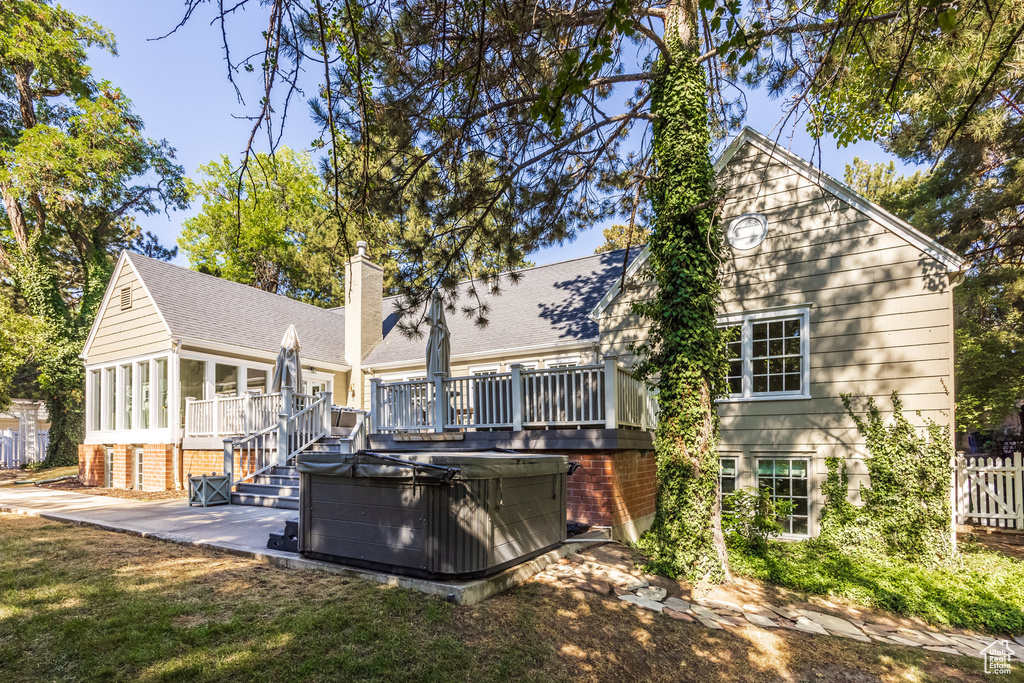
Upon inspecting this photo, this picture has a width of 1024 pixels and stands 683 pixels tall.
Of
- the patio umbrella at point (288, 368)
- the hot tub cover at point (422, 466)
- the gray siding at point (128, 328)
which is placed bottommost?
the hot tub cover at point (422, 466)

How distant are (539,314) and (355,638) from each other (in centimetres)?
1065

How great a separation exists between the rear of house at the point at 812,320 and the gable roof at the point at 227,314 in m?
11.0

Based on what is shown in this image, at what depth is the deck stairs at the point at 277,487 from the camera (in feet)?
32.5

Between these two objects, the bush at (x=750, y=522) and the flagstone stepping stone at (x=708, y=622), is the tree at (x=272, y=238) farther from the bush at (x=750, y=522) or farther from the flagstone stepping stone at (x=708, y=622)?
the flagstone stepping stone at (x=708, y=622)

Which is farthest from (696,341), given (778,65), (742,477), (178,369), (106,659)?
(178,369)

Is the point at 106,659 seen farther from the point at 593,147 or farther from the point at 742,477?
the point at 742,477

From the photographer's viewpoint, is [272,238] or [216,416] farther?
[272,238]

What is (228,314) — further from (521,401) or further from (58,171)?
(521,401)

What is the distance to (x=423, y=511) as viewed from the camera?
4.79 meters

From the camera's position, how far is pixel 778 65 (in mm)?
6074

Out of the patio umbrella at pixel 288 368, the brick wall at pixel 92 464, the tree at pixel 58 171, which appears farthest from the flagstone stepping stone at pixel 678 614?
the tree at pixel 58 171

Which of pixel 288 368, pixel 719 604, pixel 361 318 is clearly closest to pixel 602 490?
pixel 719 604

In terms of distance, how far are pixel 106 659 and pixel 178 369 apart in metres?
11.5

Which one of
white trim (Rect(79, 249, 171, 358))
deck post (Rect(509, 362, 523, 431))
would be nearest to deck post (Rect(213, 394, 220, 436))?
white trim (Rect(79, 249, 171, 358))
